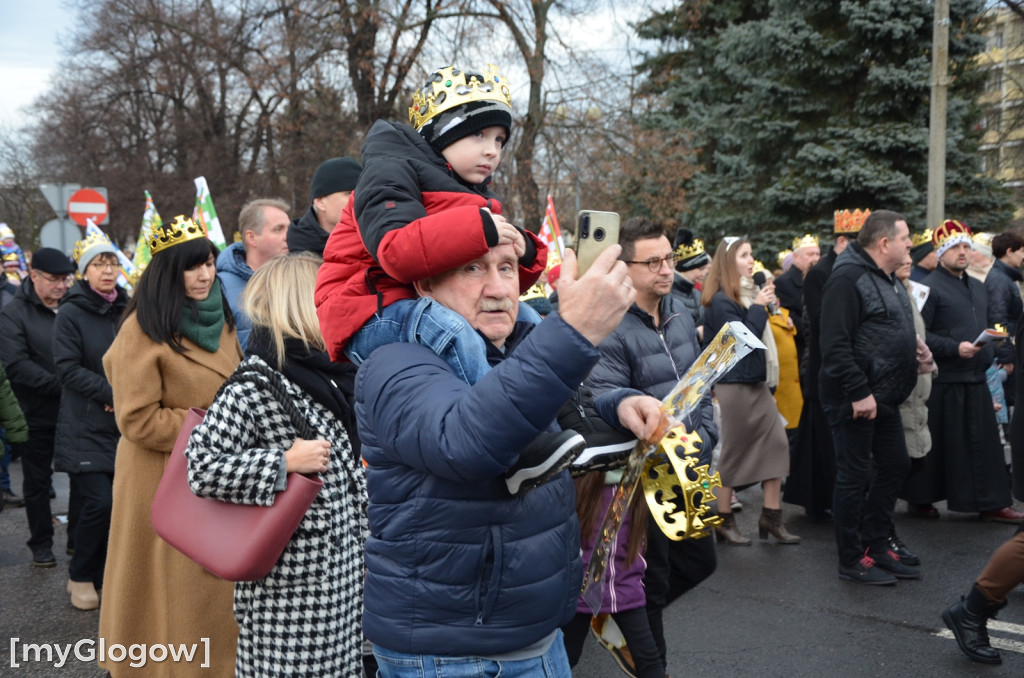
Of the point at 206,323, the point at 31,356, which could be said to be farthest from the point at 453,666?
the point at 31,356

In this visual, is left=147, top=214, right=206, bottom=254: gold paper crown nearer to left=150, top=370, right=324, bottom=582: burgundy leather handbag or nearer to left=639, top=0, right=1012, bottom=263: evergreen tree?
left=150, top=370, right=324, bottom=582: burgundy leather handbag

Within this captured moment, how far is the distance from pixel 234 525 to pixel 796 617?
3.58 metres

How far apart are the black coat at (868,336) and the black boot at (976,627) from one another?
1.36 meters

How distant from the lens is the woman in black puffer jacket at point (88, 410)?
538 centimetres

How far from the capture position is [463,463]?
1718mm

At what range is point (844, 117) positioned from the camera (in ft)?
58.0

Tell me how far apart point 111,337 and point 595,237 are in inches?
189

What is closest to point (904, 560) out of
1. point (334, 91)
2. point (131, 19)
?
point (334, 91)

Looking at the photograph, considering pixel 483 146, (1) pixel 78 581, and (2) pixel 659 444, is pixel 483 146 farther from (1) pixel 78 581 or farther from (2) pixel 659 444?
(1) pixel 78 581

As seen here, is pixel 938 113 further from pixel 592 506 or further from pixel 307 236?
pixel 592 506

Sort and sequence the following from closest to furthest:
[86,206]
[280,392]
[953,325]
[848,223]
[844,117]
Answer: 1. [280,392]
2. [953,325]
3. [848,223]
4. [86,206]
5. [844,117]

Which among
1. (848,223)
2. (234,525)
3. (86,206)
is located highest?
(86,206)

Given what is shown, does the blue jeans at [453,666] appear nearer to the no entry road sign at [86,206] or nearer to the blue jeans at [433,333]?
the blue jeans at [433,333]

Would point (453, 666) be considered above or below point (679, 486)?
below
